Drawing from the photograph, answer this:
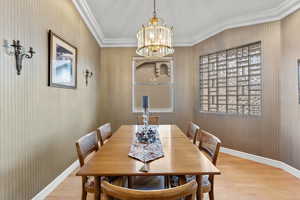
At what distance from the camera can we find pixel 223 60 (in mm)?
3689

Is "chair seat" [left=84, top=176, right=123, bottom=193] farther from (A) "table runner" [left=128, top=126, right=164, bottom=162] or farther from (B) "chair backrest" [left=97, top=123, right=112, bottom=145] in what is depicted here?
(B) "chair backrest" [left=97, top=123, right=112, bottom=145]

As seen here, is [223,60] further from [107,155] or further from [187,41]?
[107,155]

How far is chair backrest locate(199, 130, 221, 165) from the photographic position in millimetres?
1444

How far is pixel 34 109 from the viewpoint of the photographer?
71.6 inches

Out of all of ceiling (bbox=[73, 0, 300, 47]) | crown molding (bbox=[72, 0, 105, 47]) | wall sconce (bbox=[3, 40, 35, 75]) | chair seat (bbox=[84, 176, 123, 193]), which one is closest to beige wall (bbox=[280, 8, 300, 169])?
ceiling (bbox=[73, 0, 300, 47])

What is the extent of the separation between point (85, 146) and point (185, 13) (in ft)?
9.60

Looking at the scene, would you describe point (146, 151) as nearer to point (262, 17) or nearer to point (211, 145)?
point (211, 145)

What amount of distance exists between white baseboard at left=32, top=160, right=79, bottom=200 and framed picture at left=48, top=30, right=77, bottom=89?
4.04ft

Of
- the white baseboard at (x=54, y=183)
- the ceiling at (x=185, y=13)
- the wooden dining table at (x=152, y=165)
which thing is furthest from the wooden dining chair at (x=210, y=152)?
the ceiling at (x=185, y=13)

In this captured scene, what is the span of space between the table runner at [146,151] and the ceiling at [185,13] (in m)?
2.32

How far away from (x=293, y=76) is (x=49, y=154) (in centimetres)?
366

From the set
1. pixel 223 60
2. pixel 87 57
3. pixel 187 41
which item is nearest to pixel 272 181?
pixel 223 60

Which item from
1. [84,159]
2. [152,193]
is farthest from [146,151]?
[152,193]

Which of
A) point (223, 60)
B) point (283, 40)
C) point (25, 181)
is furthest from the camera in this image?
point (223, 60)
